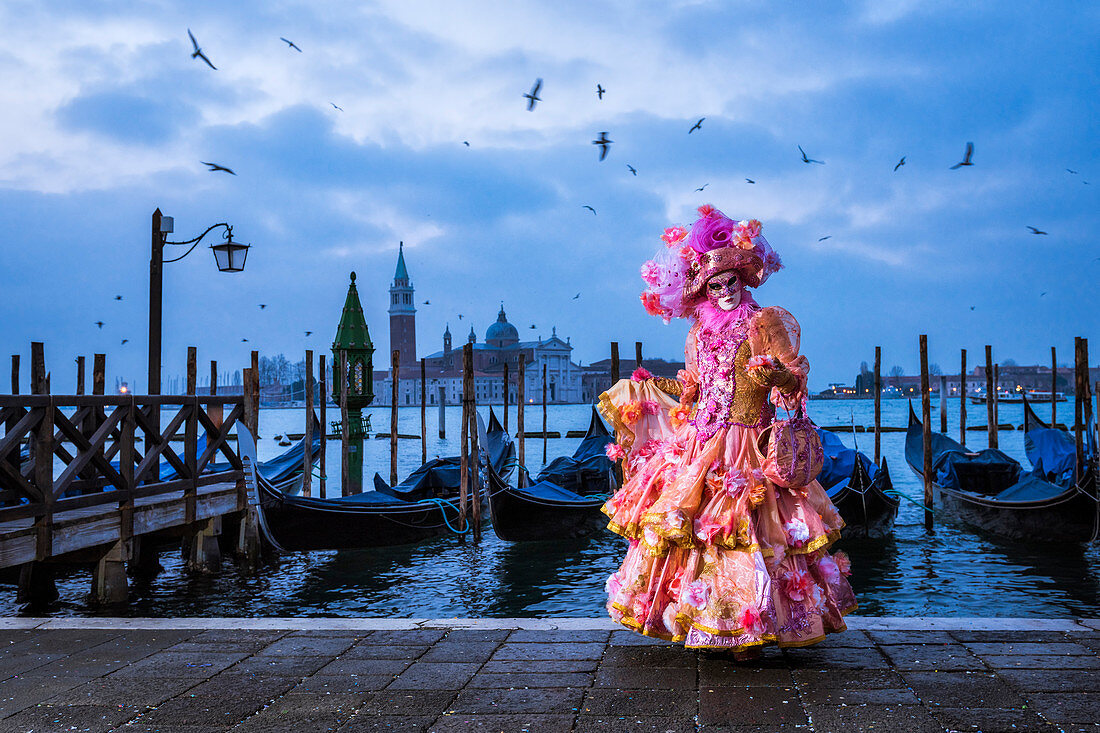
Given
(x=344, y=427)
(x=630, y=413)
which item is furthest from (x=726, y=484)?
(x=344, y=427)

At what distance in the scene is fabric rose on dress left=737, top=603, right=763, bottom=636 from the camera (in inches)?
104

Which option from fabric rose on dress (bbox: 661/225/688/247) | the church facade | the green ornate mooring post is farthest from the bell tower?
fabric rose on dress (bbox: 661/225/688/247)

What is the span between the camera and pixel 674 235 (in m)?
3.23

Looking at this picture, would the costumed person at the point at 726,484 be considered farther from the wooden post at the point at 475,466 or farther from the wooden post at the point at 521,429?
the wooden post at the point at 521,429

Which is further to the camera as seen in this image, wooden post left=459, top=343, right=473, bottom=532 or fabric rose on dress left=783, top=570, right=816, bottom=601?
wooden post left=459, top=343, right=473, bottom=532

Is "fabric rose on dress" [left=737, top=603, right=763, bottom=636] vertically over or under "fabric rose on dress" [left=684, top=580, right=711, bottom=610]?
under

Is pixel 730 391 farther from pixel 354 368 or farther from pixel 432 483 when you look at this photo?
pixel 354 368

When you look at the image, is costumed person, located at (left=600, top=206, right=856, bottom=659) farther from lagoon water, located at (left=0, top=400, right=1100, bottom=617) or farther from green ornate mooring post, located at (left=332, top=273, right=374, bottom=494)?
green ornate mooring post, located at (left=332, top=273, right=374, bottom=494)

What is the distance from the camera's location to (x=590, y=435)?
40.4ft

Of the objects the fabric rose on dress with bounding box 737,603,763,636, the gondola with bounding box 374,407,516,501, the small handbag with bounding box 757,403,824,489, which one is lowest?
the gondola with bounding box 374,407,516,501

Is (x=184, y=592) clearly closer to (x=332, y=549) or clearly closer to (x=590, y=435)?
(x=332, y=549)

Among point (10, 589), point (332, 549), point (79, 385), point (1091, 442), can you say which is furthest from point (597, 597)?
point (79, 385)

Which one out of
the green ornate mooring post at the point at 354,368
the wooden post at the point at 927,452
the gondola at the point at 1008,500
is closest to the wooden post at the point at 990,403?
the gondola at the point at 1008,500

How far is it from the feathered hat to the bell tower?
93.4 m
